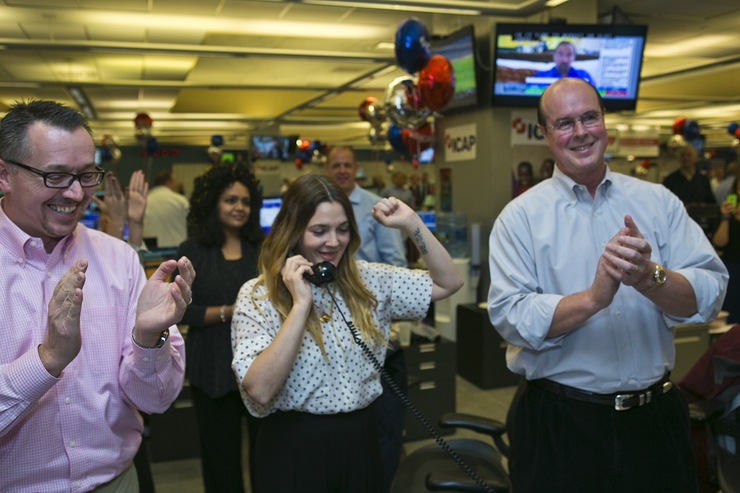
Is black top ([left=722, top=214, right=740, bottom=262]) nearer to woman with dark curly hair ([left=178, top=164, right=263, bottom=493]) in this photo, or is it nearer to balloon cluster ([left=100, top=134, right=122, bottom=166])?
woman with dark curly hair ([left=178, top=164, right=263, bottom=493])

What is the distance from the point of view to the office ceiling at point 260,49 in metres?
6.62

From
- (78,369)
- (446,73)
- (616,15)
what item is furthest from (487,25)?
(78,369)

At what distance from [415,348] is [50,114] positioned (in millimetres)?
3293

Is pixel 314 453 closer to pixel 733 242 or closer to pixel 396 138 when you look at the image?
pixel 733 242

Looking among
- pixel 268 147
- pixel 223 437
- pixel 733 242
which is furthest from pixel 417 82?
pixel 268 147

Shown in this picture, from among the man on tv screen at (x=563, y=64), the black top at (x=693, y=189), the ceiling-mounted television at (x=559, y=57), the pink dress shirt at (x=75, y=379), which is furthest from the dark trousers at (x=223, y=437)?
the black top at (x=693, y=189)

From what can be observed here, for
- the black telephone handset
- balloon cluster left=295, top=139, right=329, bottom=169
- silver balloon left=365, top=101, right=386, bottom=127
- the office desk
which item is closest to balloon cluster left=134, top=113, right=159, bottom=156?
balloon cluster left=295, top=139, right=329, bottom=169

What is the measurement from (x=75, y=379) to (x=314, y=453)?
0.68 m

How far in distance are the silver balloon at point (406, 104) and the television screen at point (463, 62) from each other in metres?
0.53

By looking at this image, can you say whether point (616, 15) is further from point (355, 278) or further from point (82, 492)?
point (82, 492)

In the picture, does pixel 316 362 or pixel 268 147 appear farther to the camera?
pixel 268 147

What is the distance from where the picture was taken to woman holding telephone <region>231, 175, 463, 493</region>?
1.84 m

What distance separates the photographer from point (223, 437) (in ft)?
9.76

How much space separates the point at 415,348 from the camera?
4527mm
